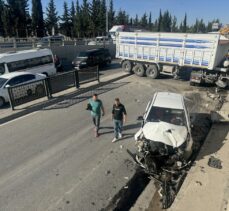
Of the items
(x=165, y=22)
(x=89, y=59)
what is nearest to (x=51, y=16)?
(x=89, y=59)

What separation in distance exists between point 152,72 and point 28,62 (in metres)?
9.20

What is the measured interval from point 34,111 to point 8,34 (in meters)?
60.6

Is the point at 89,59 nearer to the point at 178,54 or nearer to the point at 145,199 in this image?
the point at 178,54

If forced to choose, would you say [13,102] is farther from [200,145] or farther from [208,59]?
[208,59]

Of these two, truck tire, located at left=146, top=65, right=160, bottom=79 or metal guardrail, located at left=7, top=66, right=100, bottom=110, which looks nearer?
metal guardrail, located at left=7, top=66, right=100, bottom=110

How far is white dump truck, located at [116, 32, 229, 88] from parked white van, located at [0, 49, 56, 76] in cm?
628

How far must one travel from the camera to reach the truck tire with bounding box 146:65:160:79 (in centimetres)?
1831

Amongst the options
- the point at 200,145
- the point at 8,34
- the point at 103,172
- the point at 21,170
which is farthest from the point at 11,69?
the point at 8,34

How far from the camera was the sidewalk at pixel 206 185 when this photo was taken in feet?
17.3

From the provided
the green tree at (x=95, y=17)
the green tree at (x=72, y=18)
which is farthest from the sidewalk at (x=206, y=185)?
the green tree at (x=72, y=18)

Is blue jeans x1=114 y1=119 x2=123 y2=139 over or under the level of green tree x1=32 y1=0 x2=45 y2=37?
under

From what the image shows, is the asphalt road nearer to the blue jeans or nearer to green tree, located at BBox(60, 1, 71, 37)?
the blue jeans

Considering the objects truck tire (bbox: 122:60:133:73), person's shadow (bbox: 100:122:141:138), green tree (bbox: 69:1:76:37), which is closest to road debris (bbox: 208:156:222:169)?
person's shadow (bbox: 100:122:141:138)

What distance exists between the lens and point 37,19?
69375mm
